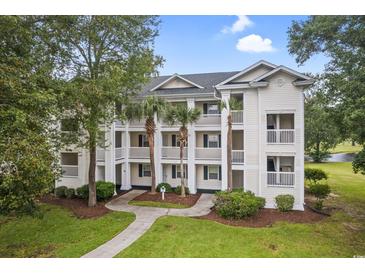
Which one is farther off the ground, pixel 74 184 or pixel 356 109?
pixel 356 109

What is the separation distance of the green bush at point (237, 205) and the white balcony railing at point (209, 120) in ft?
19.8

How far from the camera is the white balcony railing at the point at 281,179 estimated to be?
15289 mm

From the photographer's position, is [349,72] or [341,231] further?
[341,231]

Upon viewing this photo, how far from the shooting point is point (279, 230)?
39.0 feet

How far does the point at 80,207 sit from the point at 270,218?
11.1m

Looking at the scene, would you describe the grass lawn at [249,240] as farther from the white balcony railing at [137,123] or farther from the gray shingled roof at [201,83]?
the gray shingled roof at [201,83]

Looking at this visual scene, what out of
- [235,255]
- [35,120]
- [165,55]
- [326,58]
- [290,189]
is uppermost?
[165,55]

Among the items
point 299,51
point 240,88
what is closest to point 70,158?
point 240,88

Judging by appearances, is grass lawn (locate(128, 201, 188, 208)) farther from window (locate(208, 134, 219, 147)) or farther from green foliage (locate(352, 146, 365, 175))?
green foliage (locate(352, 146, 365, 175))

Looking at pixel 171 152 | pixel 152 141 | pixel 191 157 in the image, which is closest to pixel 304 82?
pixel 191 157

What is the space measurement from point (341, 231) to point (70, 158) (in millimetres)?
18635

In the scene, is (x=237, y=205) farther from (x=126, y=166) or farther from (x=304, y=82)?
(x=126, y=166)

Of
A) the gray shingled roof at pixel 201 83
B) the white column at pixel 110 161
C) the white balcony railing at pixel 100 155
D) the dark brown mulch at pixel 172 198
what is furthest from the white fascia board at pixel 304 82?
the white balcony railing at pixel 100 155

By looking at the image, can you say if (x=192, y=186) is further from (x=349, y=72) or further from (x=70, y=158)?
(x=349, y=72)
